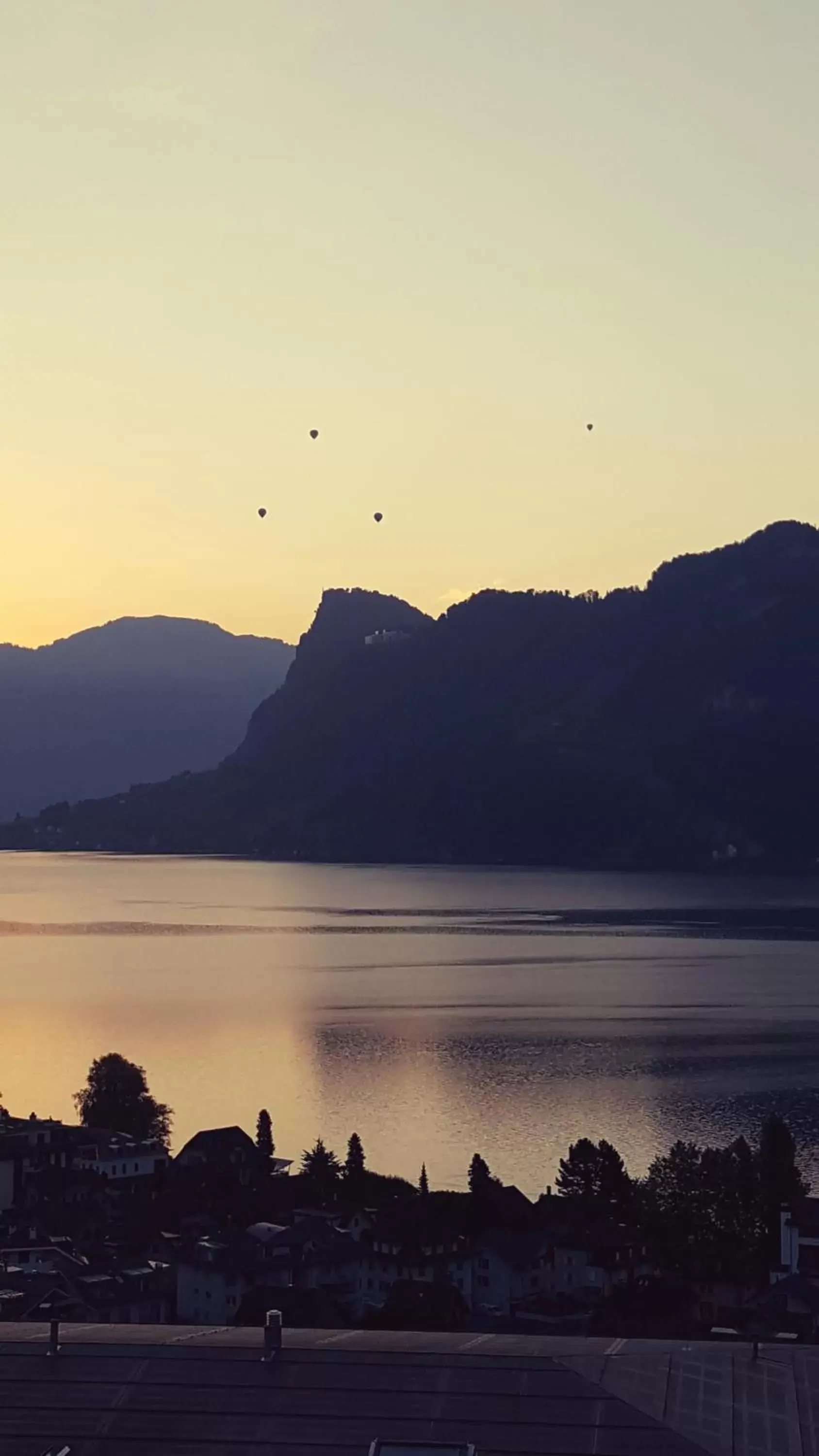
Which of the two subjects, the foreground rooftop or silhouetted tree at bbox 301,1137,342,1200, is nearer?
the foreground rooftop

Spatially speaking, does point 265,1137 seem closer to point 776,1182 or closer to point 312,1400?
point 776,1182

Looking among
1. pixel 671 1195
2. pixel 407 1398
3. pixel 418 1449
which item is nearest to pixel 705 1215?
pixel 671 1195

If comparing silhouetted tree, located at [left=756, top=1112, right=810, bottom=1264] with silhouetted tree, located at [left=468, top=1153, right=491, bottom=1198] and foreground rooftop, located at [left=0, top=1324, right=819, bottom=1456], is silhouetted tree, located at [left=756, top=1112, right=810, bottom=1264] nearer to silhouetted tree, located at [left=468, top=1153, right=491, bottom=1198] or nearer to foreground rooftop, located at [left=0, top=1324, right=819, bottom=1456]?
silhouetted tree, located at [left=468, top=1153, right=491, bottom=1198]

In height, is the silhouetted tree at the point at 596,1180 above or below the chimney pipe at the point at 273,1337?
below

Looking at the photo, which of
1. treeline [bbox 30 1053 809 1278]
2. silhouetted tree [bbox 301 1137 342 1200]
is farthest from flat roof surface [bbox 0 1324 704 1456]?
silhouetted tree [bbox 301 1137 342 1200]

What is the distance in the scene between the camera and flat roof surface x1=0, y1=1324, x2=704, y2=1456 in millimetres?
12031

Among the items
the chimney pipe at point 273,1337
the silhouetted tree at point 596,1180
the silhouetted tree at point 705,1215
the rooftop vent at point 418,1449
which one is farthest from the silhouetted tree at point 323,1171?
the rooftop vent at point 418,1449

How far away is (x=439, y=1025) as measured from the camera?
77875 millimetres

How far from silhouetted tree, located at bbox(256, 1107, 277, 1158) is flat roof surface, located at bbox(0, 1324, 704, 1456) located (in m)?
30.0

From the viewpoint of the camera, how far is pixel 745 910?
159375mm

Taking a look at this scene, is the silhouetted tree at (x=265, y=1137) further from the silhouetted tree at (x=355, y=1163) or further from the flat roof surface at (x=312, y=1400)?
the flat roof surface at (x=312, y=1400)

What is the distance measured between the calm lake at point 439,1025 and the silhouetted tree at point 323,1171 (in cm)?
388

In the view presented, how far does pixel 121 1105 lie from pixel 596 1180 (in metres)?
17.4

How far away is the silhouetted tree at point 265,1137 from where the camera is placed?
43844 millimetres
